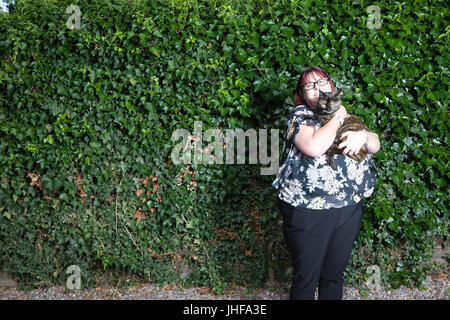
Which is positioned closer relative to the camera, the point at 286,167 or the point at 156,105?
the point at 286,167

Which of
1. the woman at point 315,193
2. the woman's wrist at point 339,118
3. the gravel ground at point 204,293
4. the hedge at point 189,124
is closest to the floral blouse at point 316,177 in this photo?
the woman at point 315,193

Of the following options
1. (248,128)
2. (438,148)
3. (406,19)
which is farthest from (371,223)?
(406,19)

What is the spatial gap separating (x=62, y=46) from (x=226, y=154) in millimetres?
1775

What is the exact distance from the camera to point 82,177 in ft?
11.5

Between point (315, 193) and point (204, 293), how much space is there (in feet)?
6.08

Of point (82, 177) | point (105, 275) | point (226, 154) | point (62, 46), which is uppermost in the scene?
point (62, 46)

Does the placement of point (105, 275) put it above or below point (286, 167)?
below

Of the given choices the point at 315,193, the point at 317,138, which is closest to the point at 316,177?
the point at 315,193

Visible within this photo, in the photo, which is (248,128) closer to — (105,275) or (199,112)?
(199,112)

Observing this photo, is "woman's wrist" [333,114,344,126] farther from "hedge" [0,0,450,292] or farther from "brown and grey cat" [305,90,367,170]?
"hedge" [0,0,450,292]

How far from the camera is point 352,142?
Answer: 214 centimetres

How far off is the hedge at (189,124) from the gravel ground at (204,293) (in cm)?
9

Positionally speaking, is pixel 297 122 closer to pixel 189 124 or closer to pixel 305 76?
pixel 305 76

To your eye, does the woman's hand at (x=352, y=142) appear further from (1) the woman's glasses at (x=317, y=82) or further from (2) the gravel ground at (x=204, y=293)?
(2) the gravel ground at (x=204, y=293)
